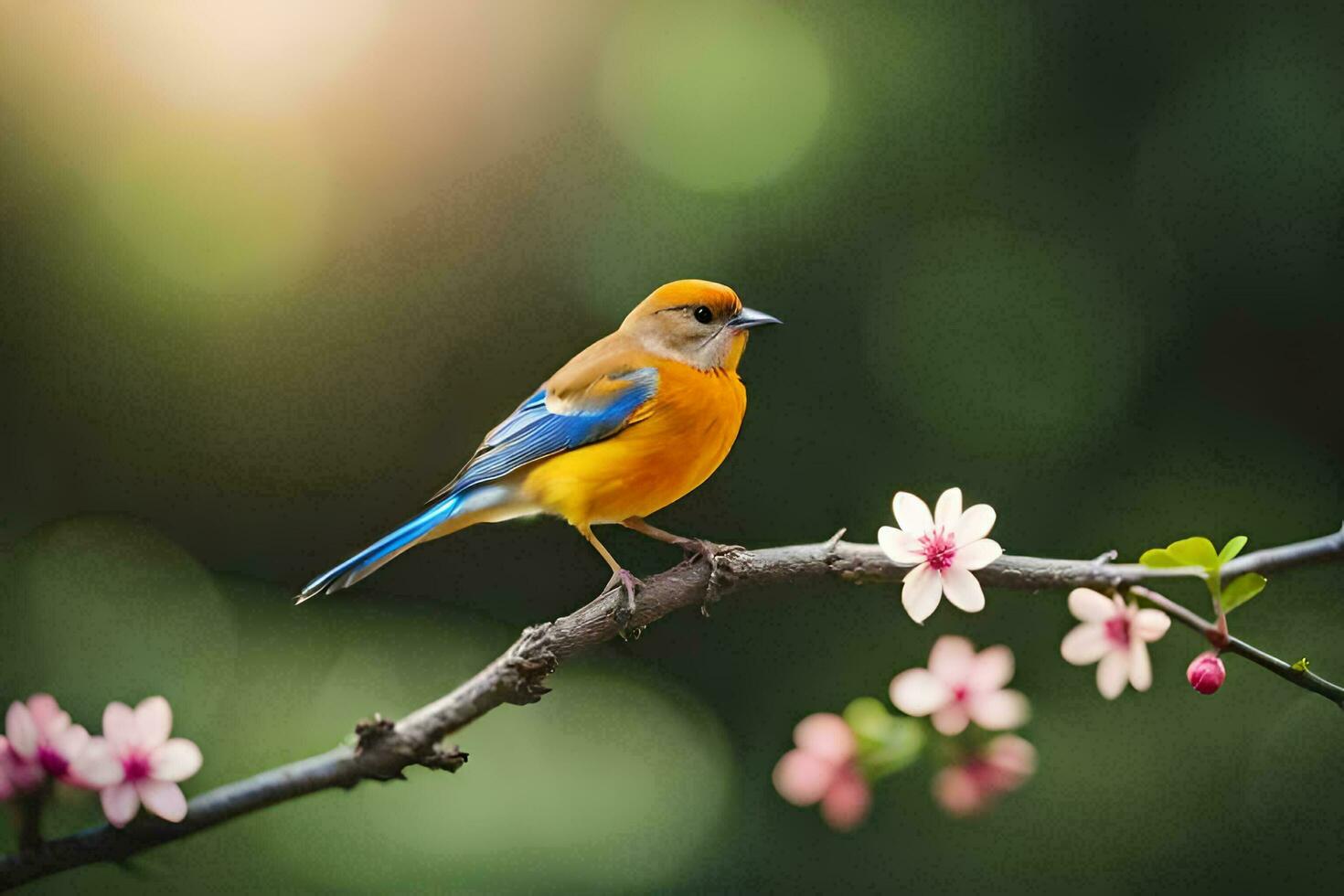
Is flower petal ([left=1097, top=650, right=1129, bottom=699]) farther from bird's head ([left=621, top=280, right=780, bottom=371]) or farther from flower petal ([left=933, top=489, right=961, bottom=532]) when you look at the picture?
bird's head ([left=621, top=280, right=780, bottom=371])

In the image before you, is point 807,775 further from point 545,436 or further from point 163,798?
point 163,798

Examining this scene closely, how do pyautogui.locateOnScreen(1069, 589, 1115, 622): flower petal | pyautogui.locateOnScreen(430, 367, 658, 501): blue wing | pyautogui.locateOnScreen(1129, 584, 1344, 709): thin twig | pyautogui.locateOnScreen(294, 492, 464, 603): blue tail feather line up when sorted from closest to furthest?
pyautogui.locateOnScreen(1129, 584, 1344, 709): thin twig
pyautogui.locateOnScreen(1069, 589, 1115, 622): flower petal
pyautogui.locateOnScreen(294, 492, 464, 603): blue tail feather
pyautogui.locateOnScreen(430, 367, 658, 501): blue wing

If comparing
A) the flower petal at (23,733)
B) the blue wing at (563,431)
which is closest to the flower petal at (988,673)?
the blue wing at (563,431)

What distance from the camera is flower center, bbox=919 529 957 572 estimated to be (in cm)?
82

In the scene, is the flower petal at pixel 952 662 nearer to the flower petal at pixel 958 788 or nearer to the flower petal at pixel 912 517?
the flower petal at pixel 958 788

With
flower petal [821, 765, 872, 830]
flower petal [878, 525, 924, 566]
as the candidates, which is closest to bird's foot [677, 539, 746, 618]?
flower petal [878, 525, 924, 566]

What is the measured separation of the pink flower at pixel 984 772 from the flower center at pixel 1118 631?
0.30m

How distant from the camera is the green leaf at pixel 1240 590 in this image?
31.0 inches

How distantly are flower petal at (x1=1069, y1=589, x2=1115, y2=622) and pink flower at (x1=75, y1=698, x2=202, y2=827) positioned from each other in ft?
1.95

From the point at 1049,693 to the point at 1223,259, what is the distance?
0.59 m

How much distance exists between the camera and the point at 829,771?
1.06 metres

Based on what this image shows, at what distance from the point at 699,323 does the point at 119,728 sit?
0.56 metres

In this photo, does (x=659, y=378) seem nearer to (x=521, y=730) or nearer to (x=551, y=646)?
(x=551, y=646)

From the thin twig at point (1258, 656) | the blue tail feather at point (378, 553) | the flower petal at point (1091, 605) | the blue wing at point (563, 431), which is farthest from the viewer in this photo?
the blue wing at point (563, 431)
